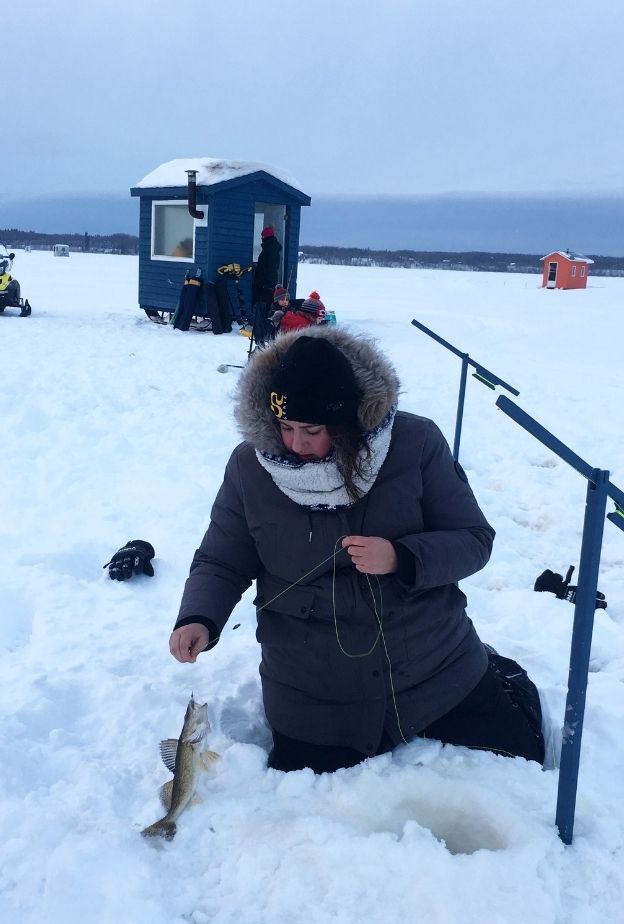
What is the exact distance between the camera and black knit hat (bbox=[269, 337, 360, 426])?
2387 mm

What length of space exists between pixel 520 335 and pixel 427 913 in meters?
16.9

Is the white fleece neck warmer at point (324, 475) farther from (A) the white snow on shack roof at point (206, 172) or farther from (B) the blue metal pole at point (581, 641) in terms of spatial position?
(A) the white snow on shack roof at point (206, 172)

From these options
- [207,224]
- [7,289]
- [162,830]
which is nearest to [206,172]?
[207,224]

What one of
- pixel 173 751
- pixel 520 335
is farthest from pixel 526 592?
pixel 520 335

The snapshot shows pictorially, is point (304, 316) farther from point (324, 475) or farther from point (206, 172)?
point (324, 475)

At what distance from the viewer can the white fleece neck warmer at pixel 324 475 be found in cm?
253

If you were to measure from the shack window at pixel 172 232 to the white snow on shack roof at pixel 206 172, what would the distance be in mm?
423

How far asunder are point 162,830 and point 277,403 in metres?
1.35

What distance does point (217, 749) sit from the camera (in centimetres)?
279

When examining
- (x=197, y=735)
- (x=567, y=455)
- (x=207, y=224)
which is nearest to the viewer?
(x=567, y=455)

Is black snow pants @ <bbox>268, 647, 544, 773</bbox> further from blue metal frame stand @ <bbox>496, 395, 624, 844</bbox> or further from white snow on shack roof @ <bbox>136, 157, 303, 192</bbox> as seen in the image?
white snow on shack roof @ <bbox>136, 157, 303, 192</bbox>

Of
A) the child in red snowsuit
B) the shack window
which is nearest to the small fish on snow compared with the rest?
the child in red snowsuit

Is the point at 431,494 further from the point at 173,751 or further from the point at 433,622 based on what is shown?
the point at 173,751

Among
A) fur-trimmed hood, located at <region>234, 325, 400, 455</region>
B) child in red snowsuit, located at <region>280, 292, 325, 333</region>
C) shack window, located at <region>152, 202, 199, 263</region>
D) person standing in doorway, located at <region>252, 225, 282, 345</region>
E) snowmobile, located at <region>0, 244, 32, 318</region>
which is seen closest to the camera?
fur-trimmed hood, located at <region>234, 325, 400, 455</region>
